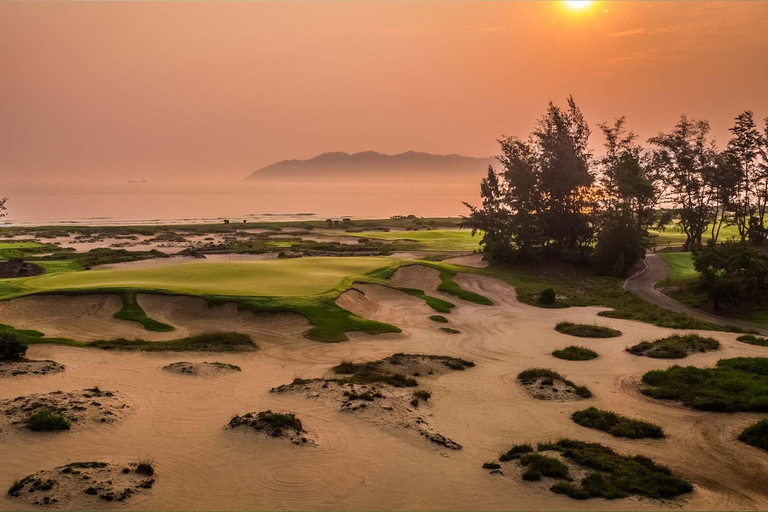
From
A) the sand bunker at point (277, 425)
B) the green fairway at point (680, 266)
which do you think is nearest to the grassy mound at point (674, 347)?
the sand bunker at point (277, 425)

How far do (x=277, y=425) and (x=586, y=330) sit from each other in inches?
844

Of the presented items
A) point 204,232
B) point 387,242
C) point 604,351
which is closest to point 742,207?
point 387,242

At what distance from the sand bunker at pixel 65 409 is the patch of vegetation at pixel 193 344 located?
7197mm

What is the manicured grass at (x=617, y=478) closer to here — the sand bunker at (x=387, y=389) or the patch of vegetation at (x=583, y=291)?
the sand bunker at (x=387, y=389)

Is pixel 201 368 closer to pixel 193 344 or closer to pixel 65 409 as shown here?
pixel 193 344

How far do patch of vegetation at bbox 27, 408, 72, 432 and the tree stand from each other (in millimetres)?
71463

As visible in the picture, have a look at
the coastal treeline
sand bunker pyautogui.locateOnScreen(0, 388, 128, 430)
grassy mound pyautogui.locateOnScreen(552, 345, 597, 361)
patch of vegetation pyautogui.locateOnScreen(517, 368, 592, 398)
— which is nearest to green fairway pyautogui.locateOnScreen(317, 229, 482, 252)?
the coastal treeline

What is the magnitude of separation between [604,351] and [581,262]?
120 ft

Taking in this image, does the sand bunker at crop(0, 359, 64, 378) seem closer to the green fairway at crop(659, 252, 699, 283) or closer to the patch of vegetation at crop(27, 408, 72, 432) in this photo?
the patch of vegetation at crop(27, 408, 72, 432)

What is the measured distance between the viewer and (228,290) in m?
34.8

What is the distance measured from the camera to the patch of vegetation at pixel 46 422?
17016mm

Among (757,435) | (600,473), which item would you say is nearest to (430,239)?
(757,435)

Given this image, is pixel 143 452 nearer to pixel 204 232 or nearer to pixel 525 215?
pixel 525 215

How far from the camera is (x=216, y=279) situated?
3934cm
